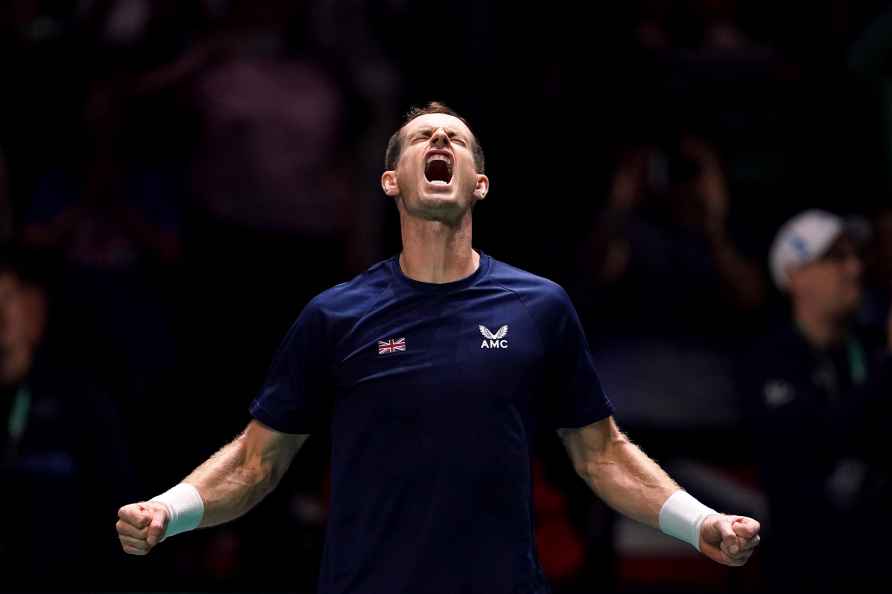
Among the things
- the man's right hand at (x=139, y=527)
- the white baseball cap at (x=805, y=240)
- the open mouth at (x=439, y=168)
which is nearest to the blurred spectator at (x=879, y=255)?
the white baseball cap at (x=805, y=240)

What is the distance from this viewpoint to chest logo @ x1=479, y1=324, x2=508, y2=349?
3707 mm

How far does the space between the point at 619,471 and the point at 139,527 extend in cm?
125

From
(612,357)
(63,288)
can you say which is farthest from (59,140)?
(612,357)

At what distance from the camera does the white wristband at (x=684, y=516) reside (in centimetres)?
363

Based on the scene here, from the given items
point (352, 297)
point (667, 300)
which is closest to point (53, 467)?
point (352, 297)

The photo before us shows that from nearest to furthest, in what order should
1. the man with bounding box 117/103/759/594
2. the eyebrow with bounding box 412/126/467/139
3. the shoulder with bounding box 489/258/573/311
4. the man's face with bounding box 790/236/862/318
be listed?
the man with bounding box 117/103/759/594, the shoulder with bounding box 489/258/573/311, the eyebrow with bounding box 412/126/467/139, the man's face with bounding box 790/236/862/318

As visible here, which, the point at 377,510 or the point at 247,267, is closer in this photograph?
the point at 377,510

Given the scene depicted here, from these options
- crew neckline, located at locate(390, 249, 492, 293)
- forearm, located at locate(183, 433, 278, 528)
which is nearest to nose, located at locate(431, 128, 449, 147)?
crew neckline, located at locate(390, 249, 492, 293)

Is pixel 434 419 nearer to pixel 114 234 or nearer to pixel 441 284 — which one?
pixel 441 284

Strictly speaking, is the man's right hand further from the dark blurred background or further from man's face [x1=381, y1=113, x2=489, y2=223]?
the dark blurred background

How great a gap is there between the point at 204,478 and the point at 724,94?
4.04 meters

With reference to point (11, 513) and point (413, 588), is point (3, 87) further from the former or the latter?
point (413, 588)

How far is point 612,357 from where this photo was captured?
6375 mm

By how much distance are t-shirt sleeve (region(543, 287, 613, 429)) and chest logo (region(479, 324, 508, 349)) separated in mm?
148
